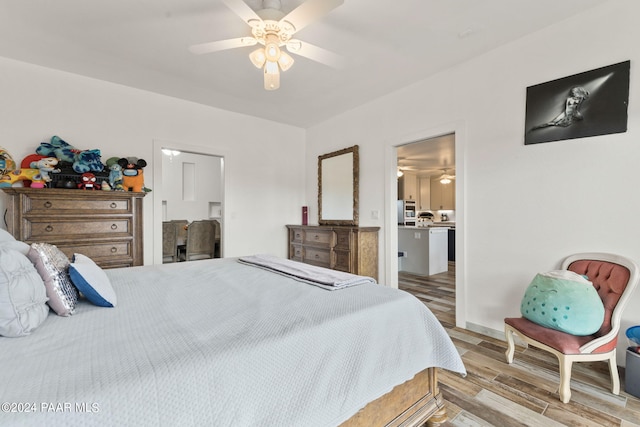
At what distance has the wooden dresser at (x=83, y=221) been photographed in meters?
2.50

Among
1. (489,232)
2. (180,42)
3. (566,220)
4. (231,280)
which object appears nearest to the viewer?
(231,280)

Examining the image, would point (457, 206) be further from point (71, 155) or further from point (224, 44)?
point (71, 155)

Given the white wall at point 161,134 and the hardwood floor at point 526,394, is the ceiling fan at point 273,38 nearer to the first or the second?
the white wall at point 161,134

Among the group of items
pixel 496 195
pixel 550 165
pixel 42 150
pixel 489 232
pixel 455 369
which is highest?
pixel 42 150

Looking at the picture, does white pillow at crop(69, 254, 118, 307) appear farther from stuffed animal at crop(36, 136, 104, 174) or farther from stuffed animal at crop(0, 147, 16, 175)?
stuffed animal at crop(0, 147, 16, 175)

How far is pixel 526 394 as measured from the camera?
1789mm

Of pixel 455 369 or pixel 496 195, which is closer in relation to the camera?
pixel 455 369

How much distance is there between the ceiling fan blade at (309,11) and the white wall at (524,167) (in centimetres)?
184

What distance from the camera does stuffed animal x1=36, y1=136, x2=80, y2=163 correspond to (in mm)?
2773

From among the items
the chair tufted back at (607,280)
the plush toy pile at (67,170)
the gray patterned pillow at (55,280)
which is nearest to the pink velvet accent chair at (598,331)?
the chair tufted back at (607,280)

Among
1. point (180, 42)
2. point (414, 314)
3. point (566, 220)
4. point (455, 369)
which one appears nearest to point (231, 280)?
point (414, 314)

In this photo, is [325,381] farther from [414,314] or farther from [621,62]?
[621,62]

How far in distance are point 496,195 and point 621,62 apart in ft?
3.91

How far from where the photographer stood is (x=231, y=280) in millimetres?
1783
